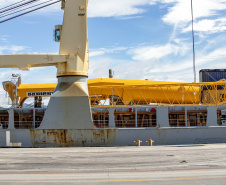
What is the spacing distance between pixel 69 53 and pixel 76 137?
24.2 feet

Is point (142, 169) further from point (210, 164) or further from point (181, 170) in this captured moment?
point (210, 164)

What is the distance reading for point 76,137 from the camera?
25.1m

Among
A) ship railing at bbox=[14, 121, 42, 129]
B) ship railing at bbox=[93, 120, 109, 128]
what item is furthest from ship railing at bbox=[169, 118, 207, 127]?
ship railing at bbox=[14, 121, 42, 129]

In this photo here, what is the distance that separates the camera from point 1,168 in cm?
1405

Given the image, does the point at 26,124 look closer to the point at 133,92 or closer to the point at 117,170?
the point at 133,92

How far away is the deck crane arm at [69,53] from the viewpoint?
2584 cm

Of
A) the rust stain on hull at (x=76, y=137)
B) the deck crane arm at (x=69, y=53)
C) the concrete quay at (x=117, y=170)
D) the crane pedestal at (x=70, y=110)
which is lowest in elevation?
the concrete quay at (x=117, y=170)

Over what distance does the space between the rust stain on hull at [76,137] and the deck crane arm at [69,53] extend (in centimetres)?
504

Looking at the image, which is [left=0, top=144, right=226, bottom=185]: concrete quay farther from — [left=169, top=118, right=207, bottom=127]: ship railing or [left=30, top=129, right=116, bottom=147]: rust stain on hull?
[left=169, top=118, right=207, bottom=127]: ship railing

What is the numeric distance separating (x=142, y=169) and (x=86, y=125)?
12499mm

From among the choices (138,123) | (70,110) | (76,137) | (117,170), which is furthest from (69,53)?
(117,170)

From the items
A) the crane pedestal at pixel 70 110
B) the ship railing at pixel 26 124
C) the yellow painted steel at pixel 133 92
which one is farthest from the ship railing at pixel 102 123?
the ship railing at pixel 26 124

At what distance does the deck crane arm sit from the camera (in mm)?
25844

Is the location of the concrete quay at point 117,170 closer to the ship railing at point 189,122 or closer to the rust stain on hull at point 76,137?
the rust stain on hull at point 76,137
